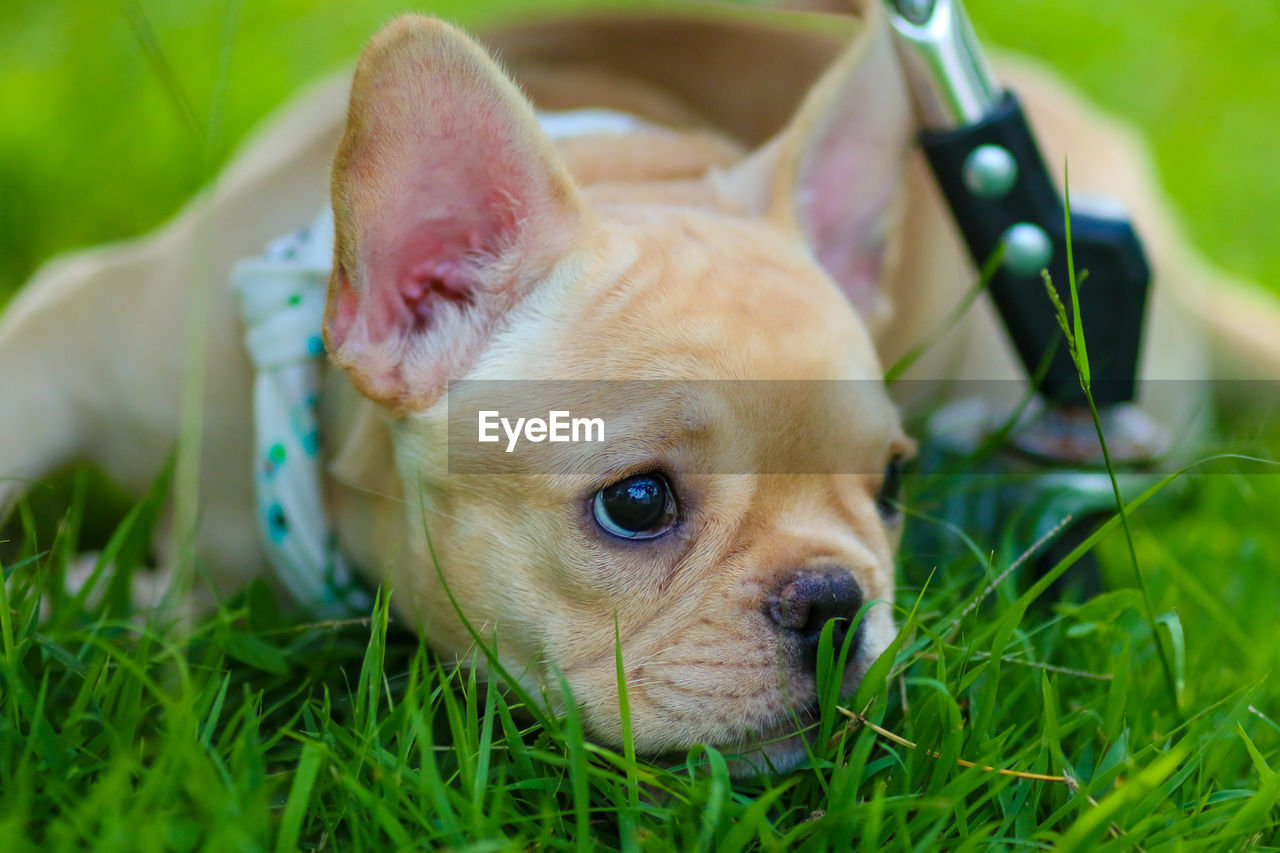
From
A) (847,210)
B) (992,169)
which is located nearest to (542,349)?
(847,210)

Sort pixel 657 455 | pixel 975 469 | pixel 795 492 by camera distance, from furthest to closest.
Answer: pixel 975 469 < pixel 795 492 < pixel 657 455

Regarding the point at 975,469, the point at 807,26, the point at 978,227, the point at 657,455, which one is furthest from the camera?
the point at 807,26

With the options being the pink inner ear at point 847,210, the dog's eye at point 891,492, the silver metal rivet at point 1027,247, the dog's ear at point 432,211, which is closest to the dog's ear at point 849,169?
the pink inner ear at point 847,210

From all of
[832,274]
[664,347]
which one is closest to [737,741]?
[664,347]

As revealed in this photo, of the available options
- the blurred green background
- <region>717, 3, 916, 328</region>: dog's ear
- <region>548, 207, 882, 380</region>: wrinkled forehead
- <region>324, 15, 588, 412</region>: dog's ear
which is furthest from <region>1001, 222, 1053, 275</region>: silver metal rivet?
the blurred green background

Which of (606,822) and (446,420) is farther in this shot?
(446,420)

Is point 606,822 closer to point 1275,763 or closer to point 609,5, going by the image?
point 1275,763
